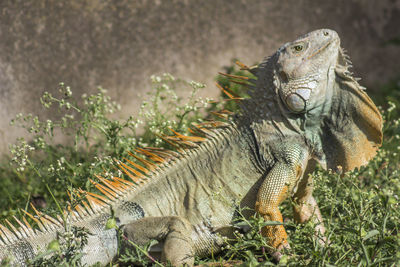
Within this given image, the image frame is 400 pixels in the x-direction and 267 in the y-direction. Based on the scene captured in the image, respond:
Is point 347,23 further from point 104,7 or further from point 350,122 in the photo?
point 350,122

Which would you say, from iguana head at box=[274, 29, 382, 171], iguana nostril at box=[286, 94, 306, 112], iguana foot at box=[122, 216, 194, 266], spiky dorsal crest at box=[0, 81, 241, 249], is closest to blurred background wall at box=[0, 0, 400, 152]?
spiky dorsal crest at box=[0, 81, 241, 249]

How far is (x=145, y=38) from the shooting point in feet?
19.3

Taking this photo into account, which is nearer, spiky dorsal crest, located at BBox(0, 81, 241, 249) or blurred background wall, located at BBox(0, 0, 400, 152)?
spiky dorsal crest, located at BBox(0, 81, 241, 249)

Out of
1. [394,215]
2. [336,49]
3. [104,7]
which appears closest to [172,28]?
[104,7]

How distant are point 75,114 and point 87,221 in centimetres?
233

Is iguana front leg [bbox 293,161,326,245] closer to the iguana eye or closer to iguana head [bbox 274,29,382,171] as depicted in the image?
iguana head [bbox 274,29,382,171]

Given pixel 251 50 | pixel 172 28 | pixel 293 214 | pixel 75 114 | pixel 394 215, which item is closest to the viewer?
pixel 394 215

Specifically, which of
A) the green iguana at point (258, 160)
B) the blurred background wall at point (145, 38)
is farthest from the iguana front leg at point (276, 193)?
the blurred background wall at point (145, 38)

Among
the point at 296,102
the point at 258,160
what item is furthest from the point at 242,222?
the point at 296,102

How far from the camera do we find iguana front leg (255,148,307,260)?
129 inches

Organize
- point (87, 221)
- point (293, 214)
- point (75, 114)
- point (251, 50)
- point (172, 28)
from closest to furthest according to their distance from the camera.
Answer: point (87, 221) → point (293, 214) → point (75, 114) → point (172, 28) → point (251, 50)

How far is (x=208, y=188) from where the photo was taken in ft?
11.5

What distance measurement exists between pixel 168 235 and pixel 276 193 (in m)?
0.77

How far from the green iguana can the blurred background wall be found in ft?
7.38
